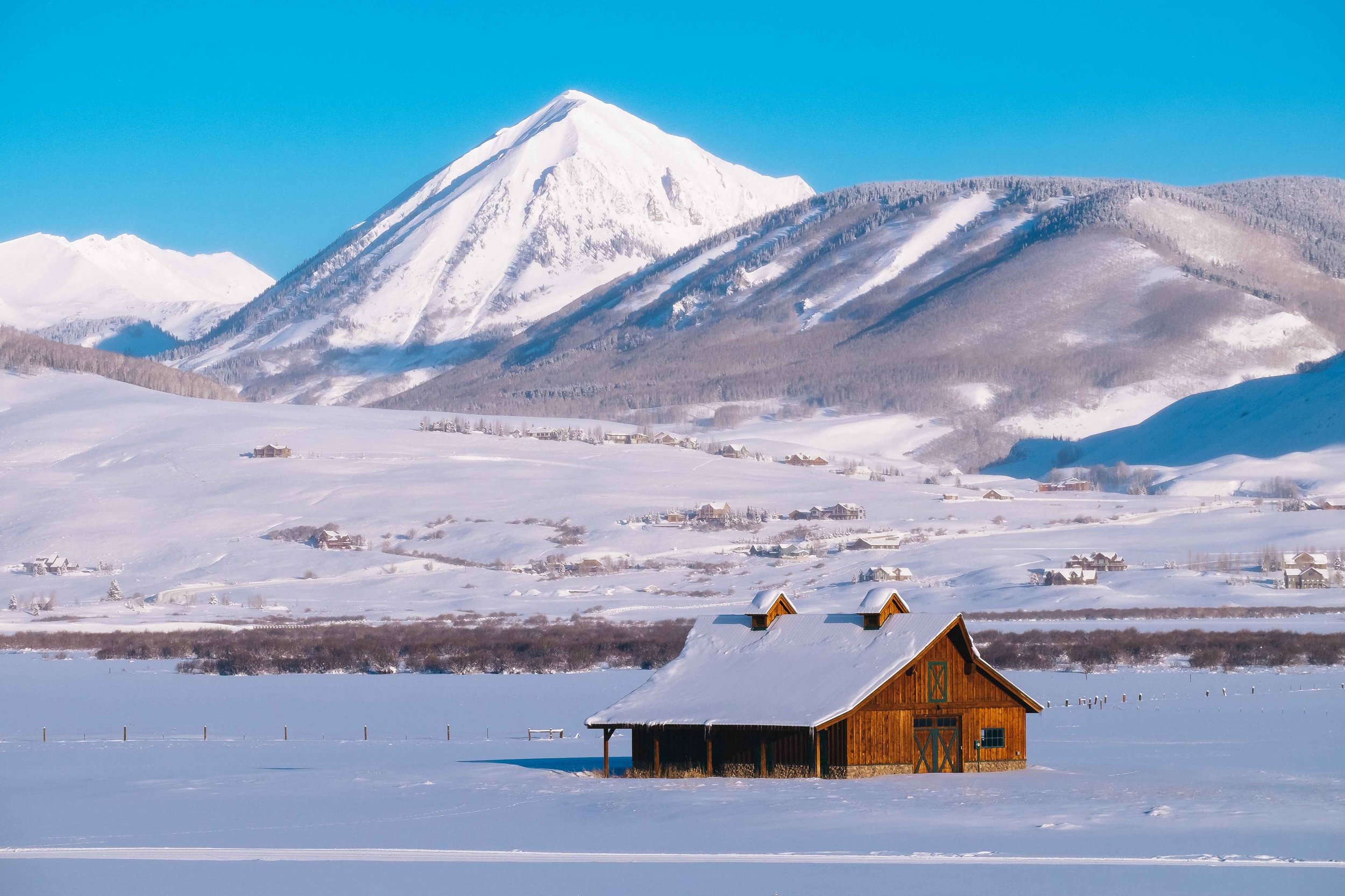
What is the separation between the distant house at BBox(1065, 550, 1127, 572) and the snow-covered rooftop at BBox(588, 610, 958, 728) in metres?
73.8

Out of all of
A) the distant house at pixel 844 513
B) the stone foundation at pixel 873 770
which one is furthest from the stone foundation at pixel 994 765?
the distant house at pixel 844 513

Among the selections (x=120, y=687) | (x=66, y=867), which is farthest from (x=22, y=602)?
(x=66, y=867)

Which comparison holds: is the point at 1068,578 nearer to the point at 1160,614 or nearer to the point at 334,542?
the point at 1160,614

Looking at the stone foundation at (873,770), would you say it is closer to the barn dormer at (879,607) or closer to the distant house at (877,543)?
the barn dormer at (879,607)

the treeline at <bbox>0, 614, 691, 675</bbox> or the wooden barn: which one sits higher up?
the treeline at <bbox>0, 614, 691, 675</bbox>

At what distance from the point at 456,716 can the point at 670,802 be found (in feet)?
65.9

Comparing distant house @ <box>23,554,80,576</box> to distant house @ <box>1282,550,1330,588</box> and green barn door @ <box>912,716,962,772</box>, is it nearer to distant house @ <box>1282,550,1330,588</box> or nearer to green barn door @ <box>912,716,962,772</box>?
distant house @ <box>1282,550,1330,588</box>

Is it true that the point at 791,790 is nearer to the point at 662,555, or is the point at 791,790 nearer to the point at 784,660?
the point at 784,660

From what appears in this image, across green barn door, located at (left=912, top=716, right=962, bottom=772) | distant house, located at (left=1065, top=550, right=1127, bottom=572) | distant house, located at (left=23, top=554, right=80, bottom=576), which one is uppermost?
distant house, located at (left=23, top=554, right=80, bottom=576)

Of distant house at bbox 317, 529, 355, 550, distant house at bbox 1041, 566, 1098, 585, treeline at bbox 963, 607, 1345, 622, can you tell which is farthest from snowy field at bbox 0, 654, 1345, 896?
distant house at bbox 317, 529, 355, 550

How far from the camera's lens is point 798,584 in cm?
11269

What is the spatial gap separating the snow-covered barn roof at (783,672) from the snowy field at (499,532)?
50.0m

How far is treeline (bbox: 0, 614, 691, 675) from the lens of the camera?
244 feet

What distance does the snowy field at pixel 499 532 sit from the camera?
10900 cm
